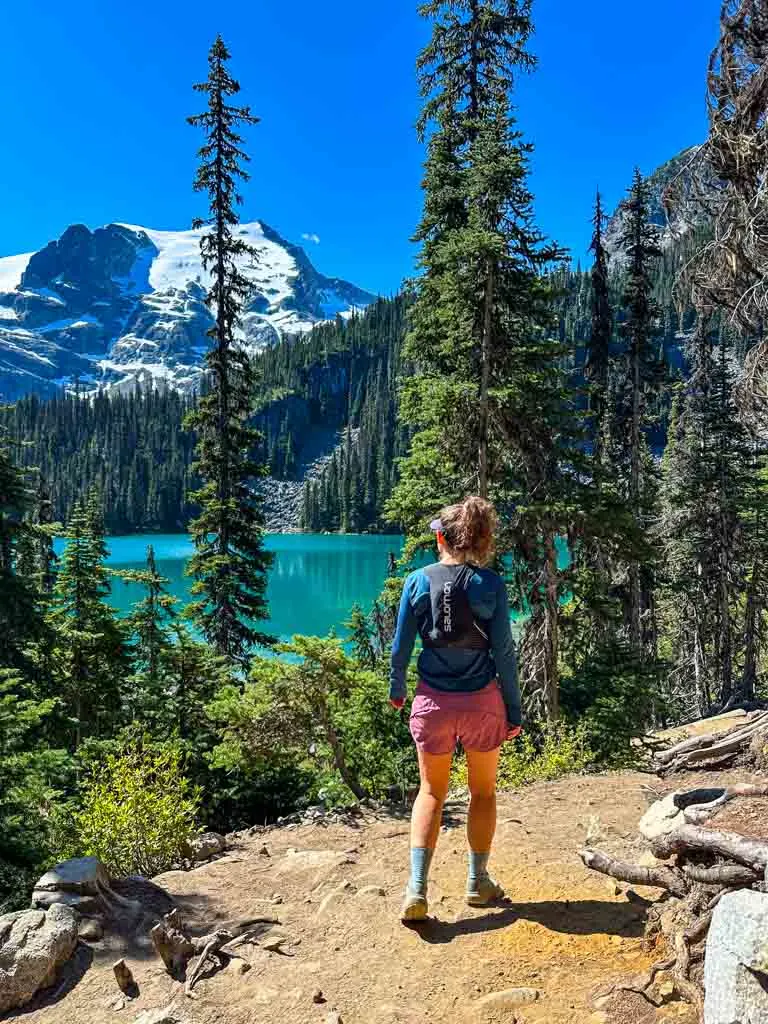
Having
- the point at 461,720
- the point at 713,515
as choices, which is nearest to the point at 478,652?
the point at 461,720

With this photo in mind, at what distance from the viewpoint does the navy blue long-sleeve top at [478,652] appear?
124 inches

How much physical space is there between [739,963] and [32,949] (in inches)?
121

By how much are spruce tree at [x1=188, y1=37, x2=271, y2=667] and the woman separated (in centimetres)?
1116

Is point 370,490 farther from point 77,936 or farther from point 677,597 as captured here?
point 77,936

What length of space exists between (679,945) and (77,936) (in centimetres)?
287

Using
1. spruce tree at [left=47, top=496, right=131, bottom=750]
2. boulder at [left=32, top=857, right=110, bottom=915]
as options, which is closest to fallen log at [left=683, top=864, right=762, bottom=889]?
boulder at [left=32, top=857, right=110, bottom=915]

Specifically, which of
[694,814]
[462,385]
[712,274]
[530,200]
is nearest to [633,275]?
[530,200]

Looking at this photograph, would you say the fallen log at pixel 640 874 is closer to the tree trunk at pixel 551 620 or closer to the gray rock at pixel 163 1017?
the gray rock at pixel 163 1017

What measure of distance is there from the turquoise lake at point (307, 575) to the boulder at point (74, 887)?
758 inches

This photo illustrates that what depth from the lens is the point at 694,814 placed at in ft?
11.9

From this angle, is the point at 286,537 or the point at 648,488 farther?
the point at 286,537

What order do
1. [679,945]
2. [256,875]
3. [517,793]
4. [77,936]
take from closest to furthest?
1. [679,945]
2. [77,936]
3. [256,875]
4. [517,793]

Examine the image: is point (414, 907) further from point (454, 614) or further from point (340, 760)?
point (340, 760)

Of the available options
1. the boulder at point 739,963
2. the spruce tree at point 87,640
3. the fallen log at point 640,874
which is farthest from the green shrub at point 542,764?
the spruce tree at point 87,640
